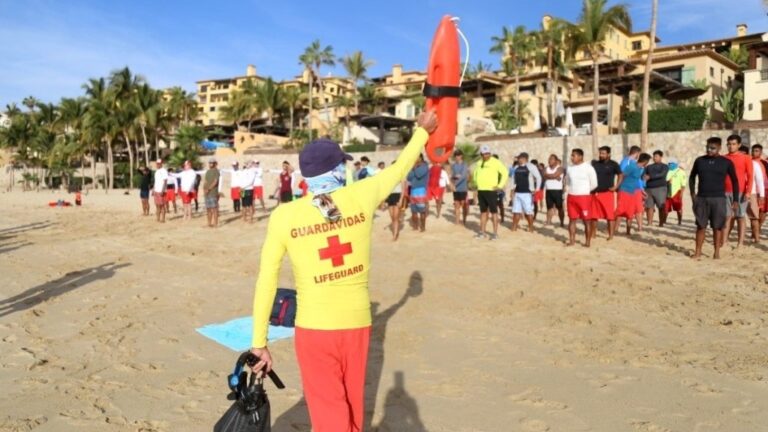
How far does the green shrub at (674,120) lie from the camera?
27.7 meters

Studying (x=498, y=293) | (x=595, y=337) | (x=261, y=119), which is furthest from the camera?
(x=261, y=119)

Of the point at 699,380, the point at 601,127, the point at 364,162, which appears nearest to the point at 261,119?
the point at 601,127

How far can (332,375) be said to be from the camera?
2309 millimetres

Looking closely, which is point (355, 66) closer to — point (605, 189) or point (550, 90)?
point (550, 90)

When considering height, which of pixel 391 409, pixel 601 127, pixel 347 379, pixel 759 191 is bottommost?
pixel 391 409

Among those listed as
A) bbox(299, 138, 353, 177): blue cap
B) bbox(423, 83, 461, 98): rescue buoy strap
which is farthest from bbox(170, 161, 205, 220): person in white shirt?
bbox(299, 138, 353, 177): blue cap

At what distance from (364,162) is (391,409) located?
32.5 feet

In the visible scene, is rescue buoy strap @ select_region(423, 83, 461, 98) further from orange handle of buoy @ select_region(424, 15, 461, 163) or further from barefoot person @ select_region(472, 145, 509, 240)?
barefoot person @ select_region(472, 145, 509, 240)

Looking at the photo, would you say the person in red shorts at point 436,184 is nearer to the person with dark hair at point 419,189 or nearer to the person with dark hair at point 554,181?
the person with dark hair at point 419,189

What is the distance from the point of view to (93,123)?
49156 mm

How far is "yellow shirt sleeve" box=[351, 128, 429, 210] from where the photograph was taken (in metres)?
2.52

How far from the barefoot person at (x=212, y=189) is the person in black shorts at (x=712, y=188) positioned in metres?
10.5

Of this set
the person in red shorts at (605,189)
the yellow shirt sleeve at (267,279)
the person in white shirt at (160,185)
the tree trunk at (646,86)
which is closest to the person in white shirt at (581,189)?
the person in red shorts at (605,189)

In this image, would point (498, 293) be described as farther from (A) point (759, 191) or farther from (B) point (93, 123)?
(B) point (93, 123)
